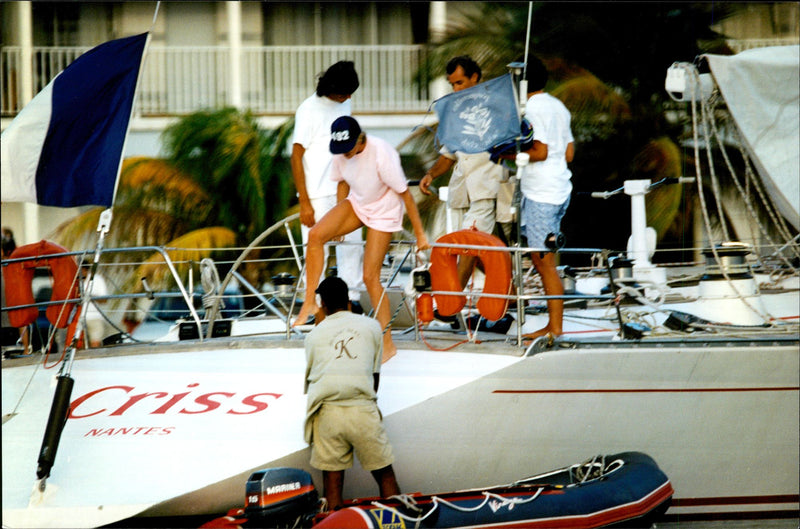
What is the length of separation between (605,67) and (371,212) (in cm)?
601

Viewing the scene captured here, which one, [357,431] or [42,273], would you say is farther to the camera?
[42,273]

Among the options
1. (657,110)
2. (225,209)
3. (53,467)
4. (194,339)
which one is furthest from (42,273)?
(657,110)

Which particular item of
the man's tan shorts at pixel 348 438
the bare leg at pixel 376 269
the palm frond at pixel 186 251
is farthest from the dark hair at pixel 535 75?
the palm frond at pixel 186 251

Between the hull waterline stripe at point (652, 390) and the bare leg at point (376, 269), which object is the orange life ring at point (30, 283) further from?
the hull waterline stripe at point (652, 390)

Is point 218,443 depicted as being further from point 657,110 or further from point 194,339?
point 657,110

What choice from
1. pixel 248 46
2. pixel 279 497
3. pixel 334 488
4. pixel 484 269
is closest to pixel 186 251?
pixel 248 46

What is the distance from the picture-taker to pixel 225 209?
1052 centimetres

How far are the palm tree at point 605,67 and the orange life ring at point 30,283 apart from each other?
197 inches

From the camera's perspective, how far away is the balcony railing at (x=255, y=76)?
29.5 ft

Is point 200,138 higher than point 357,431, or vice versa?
point 200,138

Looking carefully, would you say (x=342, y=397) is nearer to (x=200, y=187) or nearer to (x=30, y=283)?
(x=30, y=283)

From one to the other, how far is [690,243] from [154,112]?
Result: 19.9 feet

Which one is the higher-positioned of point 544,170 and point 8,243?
point 544,170

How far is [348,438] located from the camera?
427 cm
